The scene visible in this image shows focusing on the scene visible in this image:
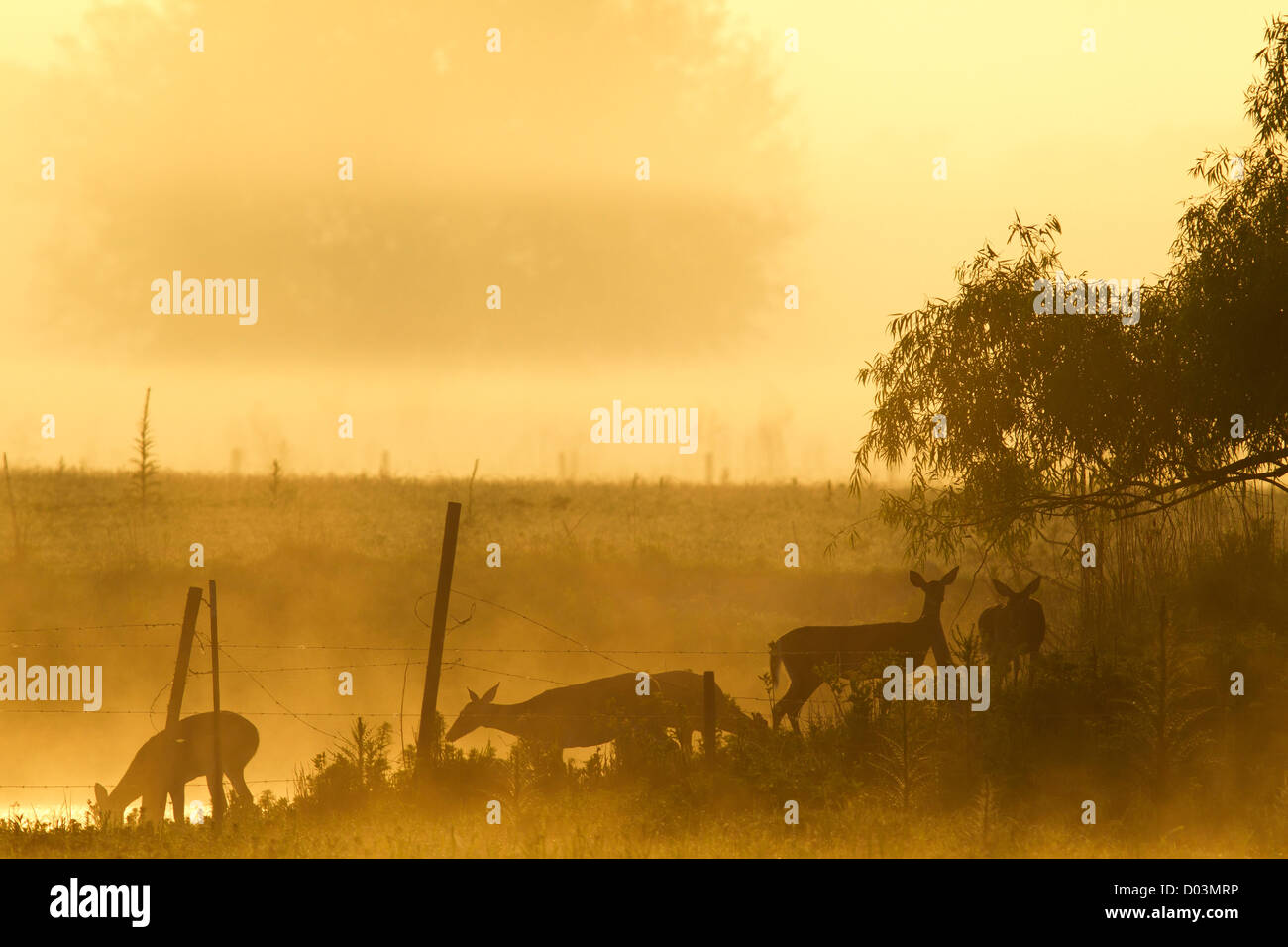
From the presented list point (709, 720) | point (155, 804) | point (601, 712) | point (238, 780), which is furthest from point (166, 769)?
point (709, 720)

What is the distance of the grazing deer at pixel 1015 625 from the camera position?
17234 millimetres

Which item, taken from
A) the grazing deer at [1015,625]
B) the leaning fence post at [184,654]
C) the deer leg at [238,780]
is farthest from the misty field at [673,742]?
the leaning fence post at [184,654]

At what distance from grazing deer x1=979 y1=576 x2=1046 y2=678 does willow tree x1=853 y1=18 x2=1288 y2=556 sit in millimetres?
1609

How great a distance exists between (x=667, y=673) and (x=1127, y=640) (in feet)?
21.0

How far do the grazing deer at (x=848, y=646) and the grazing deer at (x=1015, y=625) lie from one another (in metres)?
0.71

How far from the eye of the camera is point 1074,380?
19000 mm

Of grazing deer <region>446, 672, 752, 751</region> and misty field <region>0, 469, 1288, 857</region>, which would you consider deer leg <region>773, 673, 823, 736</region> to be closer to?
misty field <region>0, 469, 1288, 857</region>

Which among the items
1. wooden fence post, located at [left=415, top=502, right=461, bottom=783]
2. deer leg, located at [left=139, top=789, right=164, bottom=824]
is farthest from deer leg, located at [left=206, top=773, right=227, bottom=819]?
deer leg, located at [left=139, top=789, right=164, bottom=824]

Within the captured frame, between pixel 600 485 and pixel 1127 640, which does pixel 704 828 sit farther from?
pixel 600 485

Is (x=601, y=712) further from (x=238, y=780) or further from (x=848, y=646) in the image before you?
(x=238, y=780)

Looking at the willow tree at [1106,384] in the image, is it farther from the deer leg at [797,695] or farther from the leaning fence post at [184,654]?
the leaning fence post at [184,654]

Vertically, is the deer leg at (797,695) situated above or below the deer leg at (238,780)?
above

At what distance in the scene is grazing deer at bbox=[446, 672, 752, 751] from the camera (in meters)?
16.2
